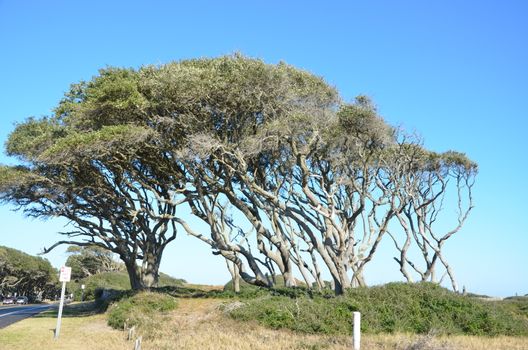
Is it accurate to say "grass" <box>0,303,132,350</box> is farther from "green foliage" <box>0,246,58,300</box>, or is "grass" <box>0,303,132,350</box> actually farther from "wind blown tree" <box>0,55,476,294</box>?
"green foliage" <box>0,246,58,300</box>

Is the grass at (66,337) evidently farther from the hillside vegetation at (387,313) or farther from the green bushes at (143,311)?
the hillside vegetation at (387,313)

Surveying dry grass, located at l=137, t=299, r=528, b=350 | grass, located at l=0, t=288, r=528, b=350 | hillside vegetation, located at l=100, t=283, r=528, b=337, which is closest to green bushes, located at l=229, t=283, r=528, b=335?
hillside vegetation, located at l=100, t=283, r=528, b=337

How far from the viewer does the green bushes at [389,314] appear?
16.5 meters

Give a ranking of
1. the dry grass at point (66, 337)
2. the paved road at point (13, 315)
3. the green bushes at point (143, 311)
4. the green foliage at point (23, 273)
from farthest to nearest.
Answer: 1. the green foliage at point (23, 273)
2. the paved road at point (13, 315)
3. the green bushes at point (143, 311)
4. the dry grass at point (66, 337)

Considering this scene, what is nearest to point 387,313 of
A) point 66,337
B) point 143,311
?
point 143,311

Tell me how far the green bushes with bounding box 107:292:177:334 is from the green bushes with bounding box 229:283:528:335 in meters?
3.38

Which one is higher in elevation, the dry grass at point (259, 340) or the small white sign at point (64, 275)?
the small white sign at point (64, 275)

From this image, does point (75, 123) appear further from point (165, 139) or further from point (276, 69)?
point (276, 69)

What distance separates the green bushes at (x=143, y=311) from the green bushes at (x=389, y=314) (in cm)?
338

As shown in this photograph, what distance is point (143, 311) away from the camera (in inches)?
845

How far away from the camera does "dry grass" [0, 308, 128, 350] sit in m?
15.0

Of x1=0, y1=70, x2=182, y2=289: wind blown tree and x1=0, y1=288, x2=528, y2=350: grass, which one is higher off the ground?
x1=0, y1=70, x2=182, y2=289: wind blown tree

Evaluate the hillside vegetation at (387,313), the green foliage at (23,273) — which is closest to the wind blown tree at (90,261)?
the green foliage at (23,273)

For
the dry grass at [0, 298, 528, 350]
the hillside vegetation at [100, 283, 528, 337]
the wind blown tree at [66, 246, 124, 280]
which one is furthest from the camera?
the wind blown tree at [66, 246, 124, 280]
